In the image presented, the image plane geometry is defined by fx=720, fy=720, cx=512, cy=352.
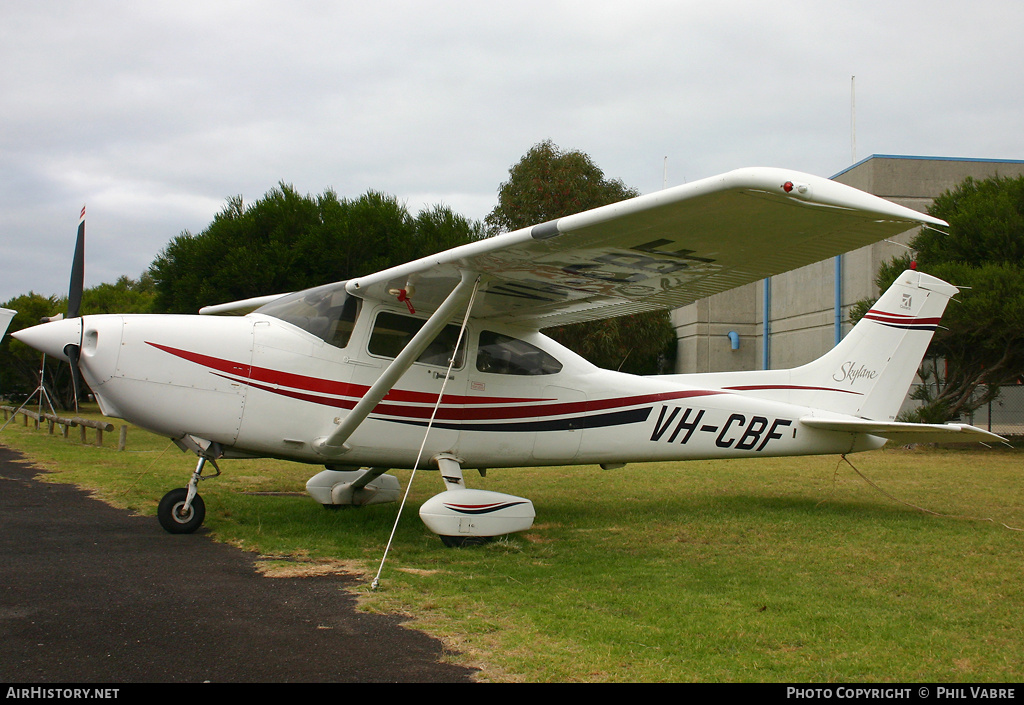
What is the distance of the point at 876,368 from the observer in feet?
28.3

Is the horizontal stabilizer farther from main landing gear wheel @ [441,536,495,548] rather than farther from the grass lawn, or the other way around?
main landing gear wheel @ [441,536,495,548]

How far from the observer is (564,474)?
12.2m

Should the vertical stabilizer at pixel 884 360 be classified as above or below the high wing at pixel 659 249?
below

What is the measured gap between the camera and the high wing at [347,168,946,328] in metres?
3.96

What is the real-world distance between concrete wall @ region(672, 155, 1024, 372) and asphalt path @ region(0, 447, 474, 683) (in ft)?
61.4

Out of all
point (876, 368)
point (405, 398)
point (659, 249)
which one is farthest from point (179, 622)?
point (876, 368)

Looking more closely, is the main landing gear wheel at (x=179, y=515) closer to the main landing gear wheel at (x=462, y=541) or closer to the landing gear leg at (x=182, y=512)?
the landing gear leg at (x=182, y=512)

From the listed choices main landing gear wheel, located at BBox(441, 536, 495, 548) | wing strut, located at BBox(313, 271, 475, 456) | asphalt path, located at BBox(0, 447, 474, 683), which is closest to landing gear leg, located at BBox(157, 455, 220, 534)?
asphalt path, located at BBox(0, 447, 474, 683)

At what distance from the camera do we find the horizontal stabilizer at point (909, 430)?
7047 mm

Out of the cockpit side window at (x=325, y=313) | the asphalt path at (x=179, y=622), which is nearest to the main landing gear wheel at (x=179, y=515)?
the asphalt path at (x=179, y=622)

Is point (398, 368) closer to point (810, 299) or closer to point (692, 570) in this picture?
point (692, 570)

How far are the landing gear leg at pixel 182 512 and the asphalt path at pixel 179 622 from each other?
0.58 feet

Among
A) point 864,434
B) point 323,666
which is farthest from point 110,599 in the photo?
point 864,434
